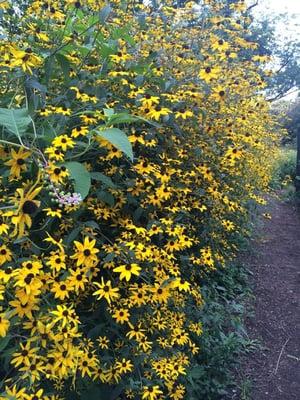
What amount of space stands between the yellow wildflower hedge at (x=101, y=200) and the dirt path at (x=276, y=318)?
2.15 ft

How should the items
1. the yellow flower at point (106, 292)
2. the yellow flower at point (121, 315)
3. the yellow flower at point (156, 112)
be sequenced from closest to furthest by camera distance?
the yellow flower at point (106, 292) → the yellow flower at point (121, 315) → the yellow flower at point (156, 112)

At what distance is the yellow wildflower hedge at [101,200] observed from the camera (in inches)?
49.9

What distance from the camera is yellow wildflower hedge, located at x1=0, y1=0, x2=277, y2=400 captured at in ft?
4.16

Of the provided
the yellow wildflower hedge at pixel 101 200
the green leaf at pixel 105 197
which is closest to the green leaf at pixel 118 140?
the yellow wildflower hedge at pixel 101 200

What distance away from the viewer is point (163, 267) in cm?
175

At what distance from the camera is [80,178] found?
1.33 m

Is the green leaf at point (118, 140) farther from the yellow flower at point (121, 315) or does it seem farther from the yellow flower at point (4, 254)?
the yellow flower at point (121, 315)

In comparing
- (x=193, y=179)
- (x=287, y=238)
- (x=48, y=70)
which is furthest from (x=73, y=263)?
(x=287, y=238)

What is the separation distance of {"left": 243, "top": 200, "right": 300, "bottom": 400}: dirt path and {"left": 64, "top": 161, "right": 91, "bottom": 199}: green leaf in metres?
1.89

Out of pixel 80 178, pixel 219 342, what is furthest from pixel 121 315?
pixel 219 342

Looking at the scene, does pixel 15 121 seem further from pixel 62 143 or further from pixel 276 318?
pixel 276 318

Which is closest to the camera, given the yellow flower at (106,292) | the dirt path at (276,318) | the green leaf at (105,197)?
the yellow flower at (106,292)

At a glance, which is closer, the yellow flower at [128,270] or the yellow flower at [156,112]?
the yellow flower at [128,270]

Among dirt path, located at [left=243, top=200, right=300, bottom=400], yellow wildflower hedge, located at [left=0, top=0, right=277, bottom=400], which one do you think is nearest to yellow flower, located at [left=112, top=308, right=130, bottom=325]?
yellow wildflower hedge, located at [left=0, top=0, right=277, bottom=400]
